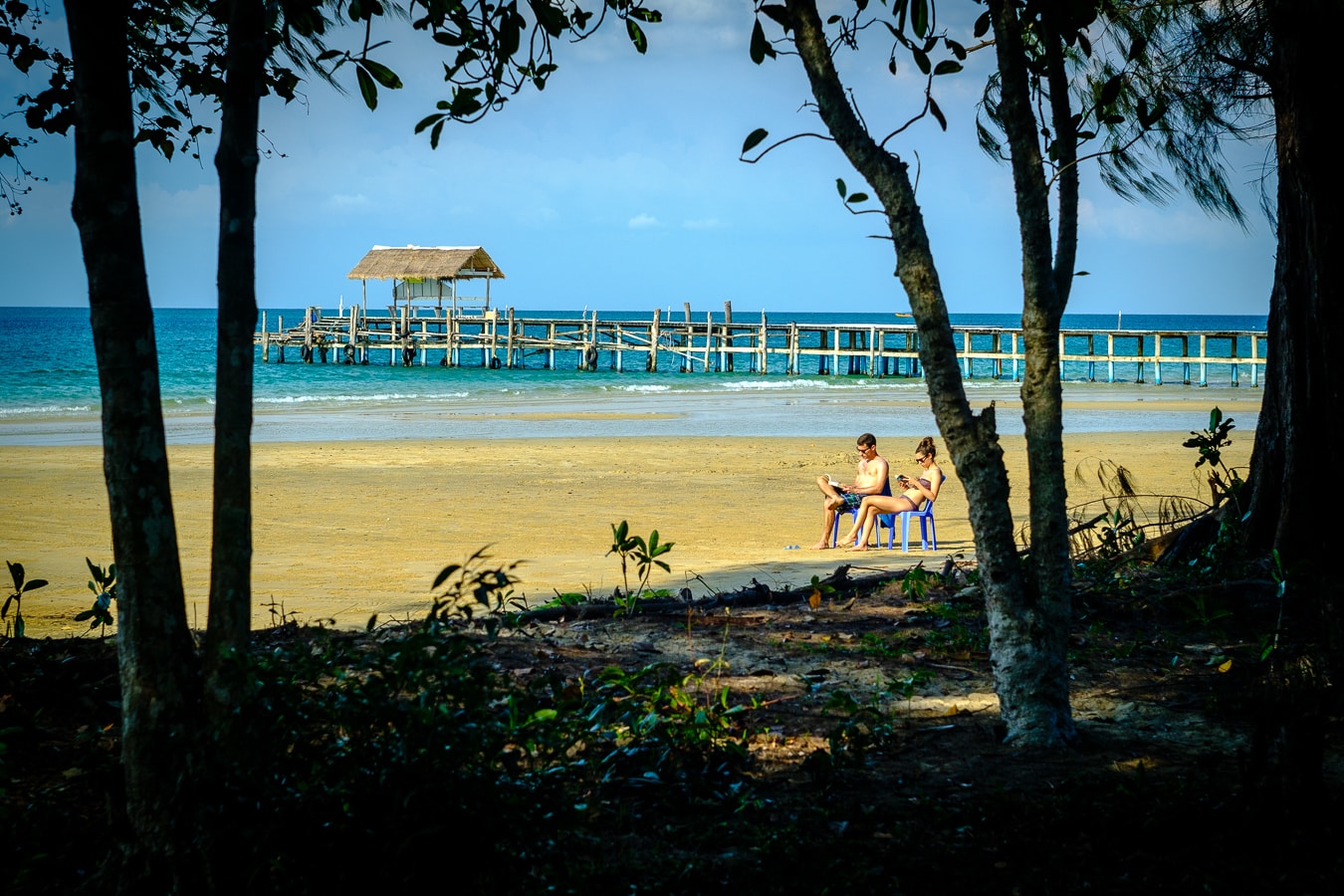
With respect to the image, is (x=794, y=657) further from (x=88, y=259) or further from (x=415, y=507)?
(x=415, y=507)

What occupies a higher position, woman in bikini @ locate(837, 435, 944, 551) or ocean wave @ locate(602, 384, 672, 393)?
ocean wave @ locate(602, 384, 672, 393)

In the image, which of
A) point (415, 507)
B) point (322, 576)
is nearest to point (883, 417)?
point (415, 507)

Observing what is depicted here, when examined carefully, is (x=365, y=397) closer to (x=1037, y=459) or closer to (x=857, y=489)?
(x=857, y=489)

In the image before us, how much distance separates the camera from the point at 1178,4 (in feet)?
18.7

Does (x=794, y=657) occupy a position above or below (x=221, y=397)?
below

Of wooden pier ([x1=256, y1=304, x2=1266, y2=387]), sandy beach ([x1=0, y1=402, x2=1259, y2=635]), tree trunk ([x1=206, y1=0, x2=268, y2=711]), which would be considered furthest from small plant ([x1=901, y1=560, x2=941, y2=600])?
wooden pier ([x1=256, y1=304, x2=1266, y2=387])

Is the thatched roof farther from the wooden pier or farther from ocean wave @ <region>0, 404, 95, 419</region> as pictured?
ocean wave @ <region>0, 404, 95, 419</region>

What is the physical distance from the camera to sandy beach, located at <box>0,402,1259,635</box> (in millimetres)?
6980

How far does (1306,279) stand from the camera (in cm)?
483

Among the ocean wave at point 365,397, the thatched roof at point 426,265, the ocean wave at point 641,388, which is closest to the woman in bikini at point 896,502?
the ocean wave at point 365,397

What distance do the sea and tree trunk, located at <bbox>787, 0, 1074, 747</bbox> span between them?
1606 cm

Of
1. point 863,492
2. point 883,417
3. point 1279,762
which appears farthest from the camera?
point 883,417

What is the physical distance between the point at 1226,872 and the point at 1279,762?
346 millimetres

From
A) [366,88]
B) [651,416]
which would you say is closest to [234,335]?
[366,88]
